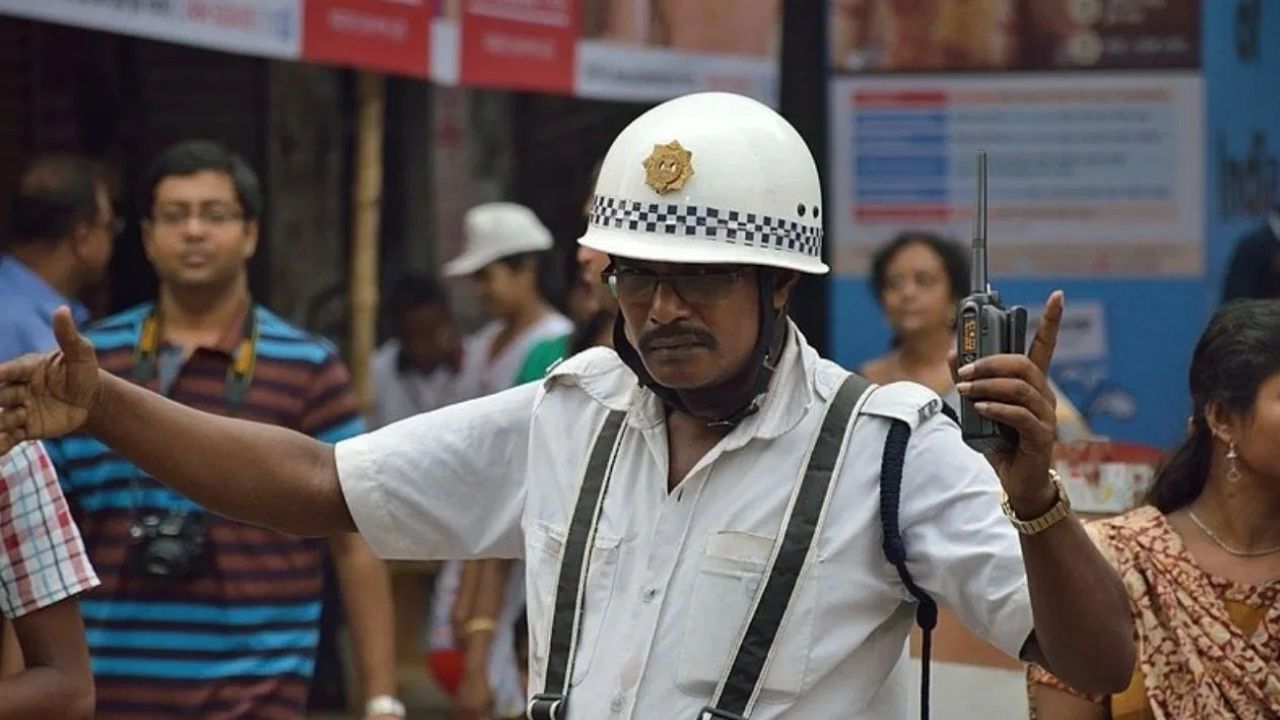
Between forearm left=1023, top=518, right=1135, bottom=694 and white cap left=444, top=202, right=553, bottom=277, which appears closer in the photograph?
forearm left=1023, top=518, right=1135, bottom=694

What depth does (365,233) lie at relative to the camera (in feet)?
31.8

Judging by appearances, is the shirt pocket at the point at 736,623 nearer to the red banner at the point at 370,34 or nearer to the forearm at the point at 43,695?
the forearm at the point at 43,695

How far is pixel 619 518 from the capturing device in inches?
155

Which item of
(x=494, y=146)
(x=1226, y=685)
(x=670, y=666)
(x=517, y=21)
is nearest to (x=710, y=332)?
(x=670, y=666)

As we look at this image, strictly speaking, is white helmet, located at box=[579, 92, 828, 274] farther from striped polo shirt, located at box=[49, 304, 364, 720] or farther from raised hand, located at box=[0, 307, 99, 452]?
striped polo shirt, located at box=[49, 304, 364, 720]

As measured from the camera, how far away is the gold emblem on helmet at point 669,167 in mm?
3896

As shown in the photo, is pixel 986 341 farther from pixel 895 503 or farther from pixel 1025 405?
pixel 895 503

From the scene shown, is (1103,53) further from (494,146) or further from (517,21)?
(494,146)

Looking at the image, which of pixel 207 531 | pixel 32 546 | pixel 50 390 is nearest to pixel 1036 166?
pixel 207 531

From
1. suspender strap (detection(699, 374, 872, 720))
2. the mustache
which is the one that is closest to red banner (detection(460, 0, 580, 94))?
the mustache

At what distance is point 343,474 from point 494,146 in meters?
8.78

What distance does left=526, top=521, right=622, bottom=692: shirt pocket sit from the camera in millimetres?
3893

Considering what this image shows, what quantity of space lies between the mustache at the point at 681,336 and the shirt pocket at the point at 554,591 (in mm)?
311

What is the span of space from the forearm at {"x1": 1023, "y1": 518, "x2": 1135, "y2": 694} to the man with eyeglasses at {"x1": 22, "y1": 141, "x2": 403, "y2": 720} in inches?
106
